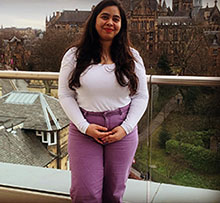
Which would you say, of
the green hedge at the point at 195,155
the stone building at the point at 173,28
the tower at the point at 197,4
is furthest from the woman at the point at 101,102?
the tower at the point at 197,4

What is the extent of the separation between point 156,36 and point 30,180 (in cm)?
196

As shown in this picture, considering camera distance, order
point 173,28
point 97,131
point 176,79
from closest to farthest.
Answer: point 97,131 → point 176,79 → point 173,28

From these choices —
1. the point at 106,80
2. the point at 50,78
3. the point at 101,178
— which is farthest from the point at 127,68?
the point at 50,78

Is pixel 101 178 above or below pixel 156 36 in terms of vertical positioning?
below

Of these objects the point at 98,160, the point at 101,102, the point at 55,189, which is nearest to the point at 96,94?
the point at 101,102

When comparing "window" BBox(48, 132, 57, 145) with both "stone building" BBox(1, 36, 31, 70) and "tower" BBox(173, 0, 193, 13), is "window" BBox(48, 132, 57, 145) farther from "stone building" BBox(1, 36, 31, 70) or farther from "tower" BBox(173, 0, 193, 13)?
"tower" BBox(173, 0, 193, 13)

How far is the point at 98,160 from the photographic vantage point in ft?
4.96

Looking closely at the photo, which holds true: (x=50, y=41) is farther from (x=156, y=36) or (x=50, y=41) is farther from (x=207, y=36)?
(x=207, y=36)

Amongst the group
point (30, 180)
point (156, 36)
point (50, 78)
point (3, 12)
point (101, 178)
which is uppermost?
point (3, 12)

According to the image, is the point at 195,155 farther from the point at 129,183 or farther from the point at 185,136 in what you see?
the point at 129,183

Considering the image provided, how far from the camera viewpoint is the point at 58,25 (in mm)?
3553

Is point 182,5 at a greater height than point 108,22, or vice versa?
point 182,5

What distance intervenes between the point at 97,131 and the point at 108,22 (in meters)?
0.49

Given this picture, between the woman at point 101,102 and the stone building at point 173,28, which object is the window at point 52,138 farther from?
the stone building at point 173,28
